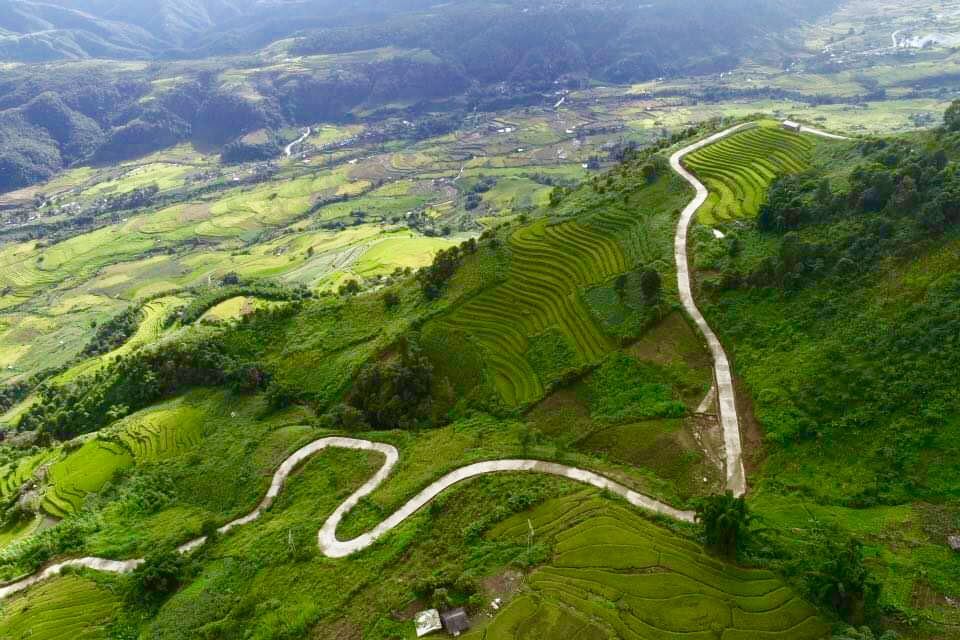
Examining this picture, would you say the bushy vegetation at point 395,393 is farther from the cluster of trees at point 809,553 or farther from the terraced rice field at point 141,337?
the terraced rice field at point 141,337

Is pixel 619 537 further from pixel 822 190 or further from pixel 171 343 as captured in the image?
pixel 171 343

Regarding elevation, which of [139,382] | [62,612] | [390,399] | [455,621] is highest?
[390,399]

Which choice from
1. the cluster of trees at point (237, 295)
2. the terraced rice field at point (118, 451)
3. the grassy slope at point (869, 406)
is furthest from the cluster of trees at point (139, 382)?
the grassy slope at point (869, 406)

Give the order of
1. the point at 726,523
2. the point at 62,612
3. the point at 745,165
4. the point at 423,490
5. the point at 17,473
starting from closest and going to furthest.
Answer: the point at 726,523
the point at 62,612
the point at 423,490
the point at 17,473
the point at 745,165

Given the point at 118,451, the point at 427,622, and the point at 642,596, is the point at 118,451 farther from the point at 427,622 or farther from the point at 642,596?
the point at 642,596

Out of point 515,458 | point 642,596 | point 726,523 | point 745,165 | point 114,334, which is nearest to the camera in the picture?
point 642,596

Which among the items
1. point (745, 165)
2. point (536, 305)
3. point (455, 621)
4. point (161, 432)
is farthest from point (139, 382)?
point (745, 165)

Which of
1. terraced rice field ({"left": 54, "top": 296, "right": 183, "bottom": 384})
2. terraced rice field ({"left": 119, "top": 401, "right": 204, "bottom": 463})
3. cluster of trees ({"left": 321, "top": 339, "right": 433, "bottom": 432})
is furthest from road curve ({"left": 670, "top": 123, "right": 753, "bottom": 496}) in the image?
terraced rice field ({"left": 54, "top": 296, "right": 183, "bottom": 384})

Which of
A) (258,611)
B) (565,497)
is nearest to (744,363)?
(565,497)
